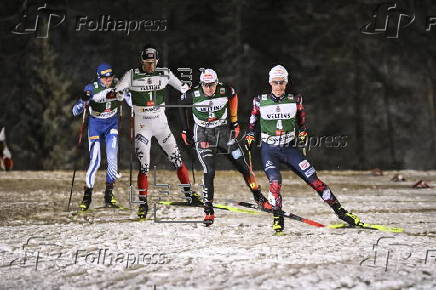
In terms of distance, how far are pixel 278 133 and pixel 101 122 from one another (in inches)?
160

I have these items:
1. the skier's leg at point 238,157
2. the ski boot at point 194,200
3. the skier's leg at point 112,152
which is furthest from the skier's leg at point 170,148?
the skier's leg at point 238,157

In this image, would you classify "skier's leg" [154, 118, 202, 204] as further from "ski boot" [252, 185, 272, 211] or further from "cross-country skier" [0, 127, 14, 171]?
"cross-country skier" [0, 127, 14, 171]

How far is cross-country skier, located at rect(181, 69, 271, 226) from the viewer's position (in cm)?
907

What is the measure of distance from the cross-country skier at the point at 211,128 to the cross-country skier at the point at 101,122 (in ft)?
7.06

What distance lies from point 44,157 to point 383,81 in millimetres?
21142

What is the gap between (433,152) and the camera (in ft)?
128

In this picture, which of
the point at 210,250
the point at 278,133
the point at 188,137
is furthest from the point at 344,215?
the point at 188,137

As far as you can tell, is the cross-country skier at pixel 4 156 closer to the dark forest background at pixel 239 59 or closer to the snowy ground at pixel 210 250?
the snowy ground at pixel 210 250

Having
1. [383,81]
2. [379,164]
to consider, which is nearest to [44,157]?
[379,164]

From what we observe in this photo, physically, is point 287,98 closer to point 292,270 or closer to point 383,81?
point 292,270

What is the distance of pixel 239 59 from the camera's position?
34.4m

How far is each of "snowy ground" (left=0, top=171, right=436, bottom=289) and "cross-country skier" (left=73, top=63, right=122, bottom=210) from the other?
0.72 metres

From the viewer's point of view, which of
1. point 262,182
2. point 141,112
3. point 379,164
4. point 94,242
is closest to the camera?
point 94,242

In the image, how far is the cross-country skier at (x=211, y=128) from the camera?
9.07m
